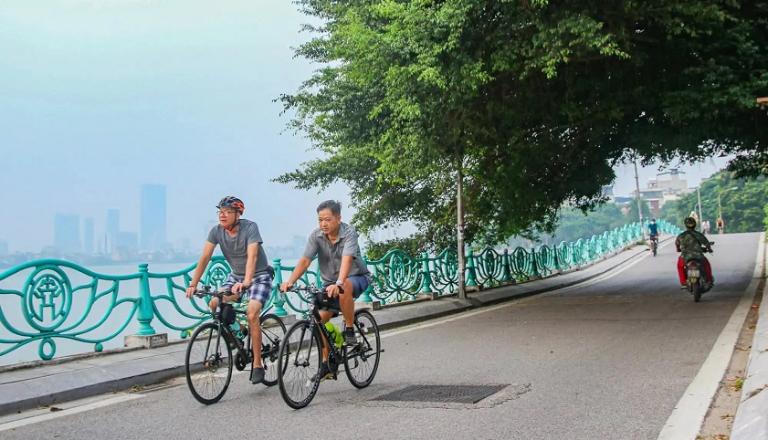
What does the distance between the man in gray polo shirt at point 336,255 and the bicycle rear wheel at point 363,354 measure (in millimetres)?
144

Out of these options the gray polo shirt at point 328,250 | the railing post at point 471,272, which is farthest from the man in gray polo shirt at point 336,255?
the railing post at point 471,272

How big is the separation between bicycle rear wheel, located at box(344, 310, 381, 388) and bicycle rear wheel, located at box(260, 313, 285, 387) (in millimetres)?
733

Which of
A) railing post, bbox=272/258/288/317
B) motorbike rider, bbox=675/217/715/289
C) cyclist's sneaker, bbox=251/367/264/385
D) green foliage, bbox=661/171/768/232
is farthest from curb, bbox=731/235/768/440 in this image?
green foliage, bbox=661/171/768/232

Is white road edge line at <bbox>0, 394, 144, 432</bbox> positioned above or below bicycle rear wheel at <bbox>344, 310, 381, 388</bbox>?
below

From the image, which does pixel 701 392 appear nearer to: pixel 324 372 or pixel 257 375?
pixel 324 372

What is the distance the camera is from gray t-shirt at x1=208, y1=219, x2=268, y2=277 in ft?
22.9

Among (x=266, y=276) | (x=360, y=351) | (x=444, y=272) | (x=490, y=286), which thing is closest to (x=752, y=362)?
(x=360, y=351)

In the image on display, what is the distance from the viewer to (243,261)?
7.05m

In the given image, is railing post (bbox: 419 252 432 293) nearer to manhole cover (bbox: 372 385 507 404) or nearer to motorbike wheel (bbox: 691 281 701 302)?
motorbike wheel (bbox: 691 281 701 302)

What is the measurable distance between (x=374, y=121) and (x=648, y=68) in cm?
687

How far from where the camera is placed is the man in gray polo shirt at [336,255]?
22.2 feet

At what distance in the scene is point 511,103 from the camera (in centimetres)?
1591

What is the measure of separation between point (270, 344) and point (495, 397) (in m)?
2.32

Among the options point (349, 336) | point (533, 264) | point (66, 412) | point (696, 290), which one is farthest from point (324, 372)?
point (533, 264)
